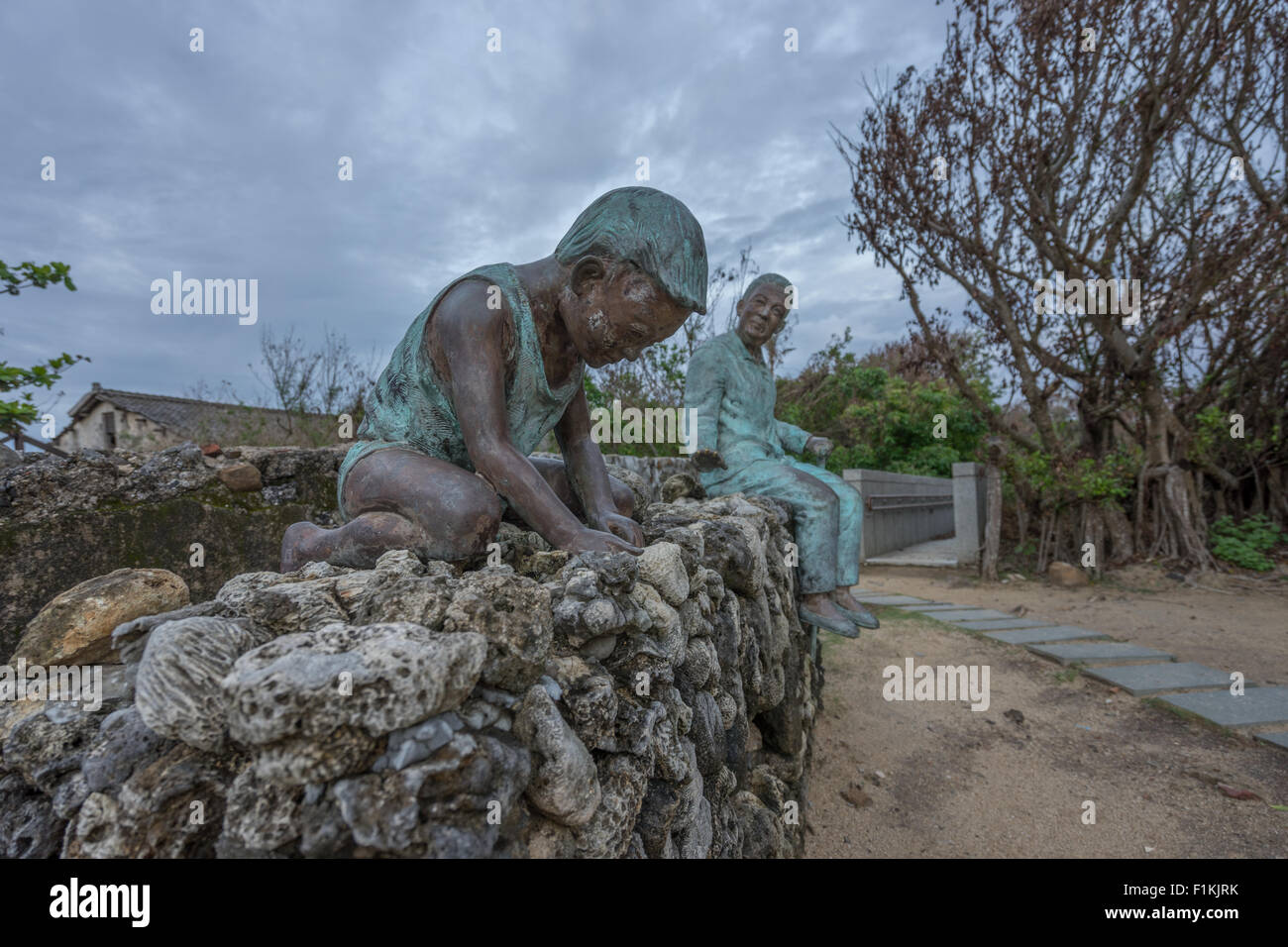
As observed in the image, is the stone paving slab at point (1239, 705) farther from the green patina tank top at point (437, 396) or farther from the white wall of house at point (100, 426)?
the white wall of house at point (100, 426)

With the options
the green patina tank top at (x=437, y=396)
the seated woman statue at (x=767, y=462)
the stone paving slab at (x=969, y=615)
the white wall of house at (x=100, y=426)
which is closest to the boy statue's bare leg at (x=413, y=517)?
the green patina tank top at (x=437, y=396)

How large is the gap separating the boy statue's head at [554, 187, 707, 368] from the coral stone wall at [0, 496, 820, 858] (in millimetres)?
567

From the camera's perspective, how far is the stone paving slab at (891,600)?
265 inches

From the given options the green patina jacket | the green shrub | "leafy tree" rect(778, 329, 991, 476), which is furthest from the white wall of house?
the green shrub

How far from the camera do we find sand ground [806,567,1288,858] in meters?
2.61

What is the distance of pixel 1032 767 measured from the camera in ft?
10.5

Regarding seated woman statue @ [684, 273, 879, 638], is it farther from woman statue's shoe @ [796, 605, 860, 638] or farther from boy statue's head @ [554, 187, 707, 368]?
boy statue's head @ [554, 187, 707, 368]

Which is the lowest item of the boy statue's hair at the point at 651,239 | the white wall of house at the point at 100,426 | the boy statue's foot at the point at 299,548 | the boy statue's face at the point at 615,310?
the boy statue's foot at the point at 299,548

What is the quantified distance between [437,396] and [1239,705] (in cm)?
478

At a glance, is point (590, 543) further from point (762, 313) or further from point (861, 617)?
point (762, 313)

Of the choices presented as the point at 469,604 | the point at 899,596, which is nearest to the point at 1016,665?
the point at 899,596

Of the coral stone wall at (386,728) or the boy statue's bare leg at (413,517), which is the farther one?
the boy statue's bare leg at (413,517)

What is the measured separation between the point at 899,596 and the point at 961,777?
14.1ft

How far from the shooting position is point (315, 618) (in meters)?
1.03
